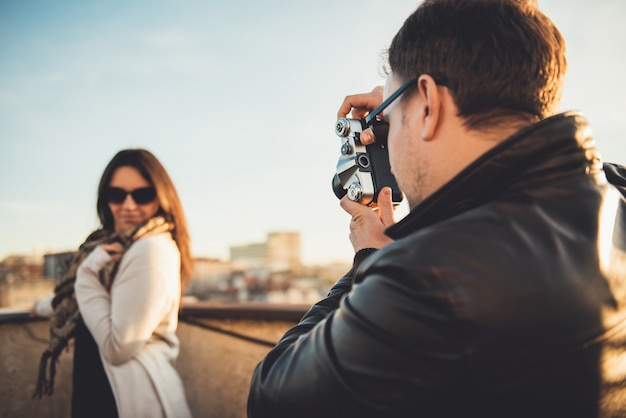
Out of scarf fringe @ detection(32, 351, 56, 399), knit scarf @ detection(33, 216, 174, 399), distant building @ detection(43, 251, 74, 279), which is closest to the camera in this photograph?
knit scarf @ detection(33, 216, 174, 399)

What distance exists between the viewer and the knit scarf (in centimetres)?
249

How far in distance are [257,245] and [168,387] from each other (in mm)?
96878

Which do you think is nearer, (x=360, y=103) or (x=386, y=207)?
(x=386, y=207)

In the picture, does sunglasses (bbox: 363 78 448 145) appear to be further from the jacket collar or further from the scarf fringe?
the scarf fringe

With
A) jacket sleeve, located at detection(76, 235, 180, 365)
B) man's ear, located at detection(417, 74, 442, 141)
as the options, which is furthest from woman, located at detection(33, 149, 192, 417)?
man's ear, located at detection(417, 74, 442, 141)

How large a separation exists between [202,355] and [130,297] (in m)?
1.24

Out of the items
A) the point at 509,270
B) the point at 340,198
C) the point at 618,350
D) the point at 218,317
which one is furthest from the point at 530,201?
the point at 218,317

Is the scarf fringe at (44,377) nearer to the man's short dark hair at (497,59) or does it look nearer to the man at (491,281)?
the man at (491,281)

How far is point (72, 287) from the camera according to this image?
9.29 ft

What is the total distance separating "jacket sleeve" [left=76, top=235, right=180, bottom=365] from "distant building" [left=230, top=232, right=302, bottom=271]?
76.8 meters

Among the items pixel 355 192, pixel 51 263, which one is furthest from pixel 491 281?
pixel 51 263

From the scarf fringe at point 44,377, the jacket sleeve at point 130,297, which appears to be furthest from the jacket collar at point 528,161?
the scarf fringe at point 44,377

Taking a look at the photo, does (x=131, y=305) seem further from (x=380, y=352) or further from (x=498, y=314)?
(x=498, y=314)

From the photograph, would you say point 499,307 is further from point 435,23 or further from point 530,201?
point 435,23
